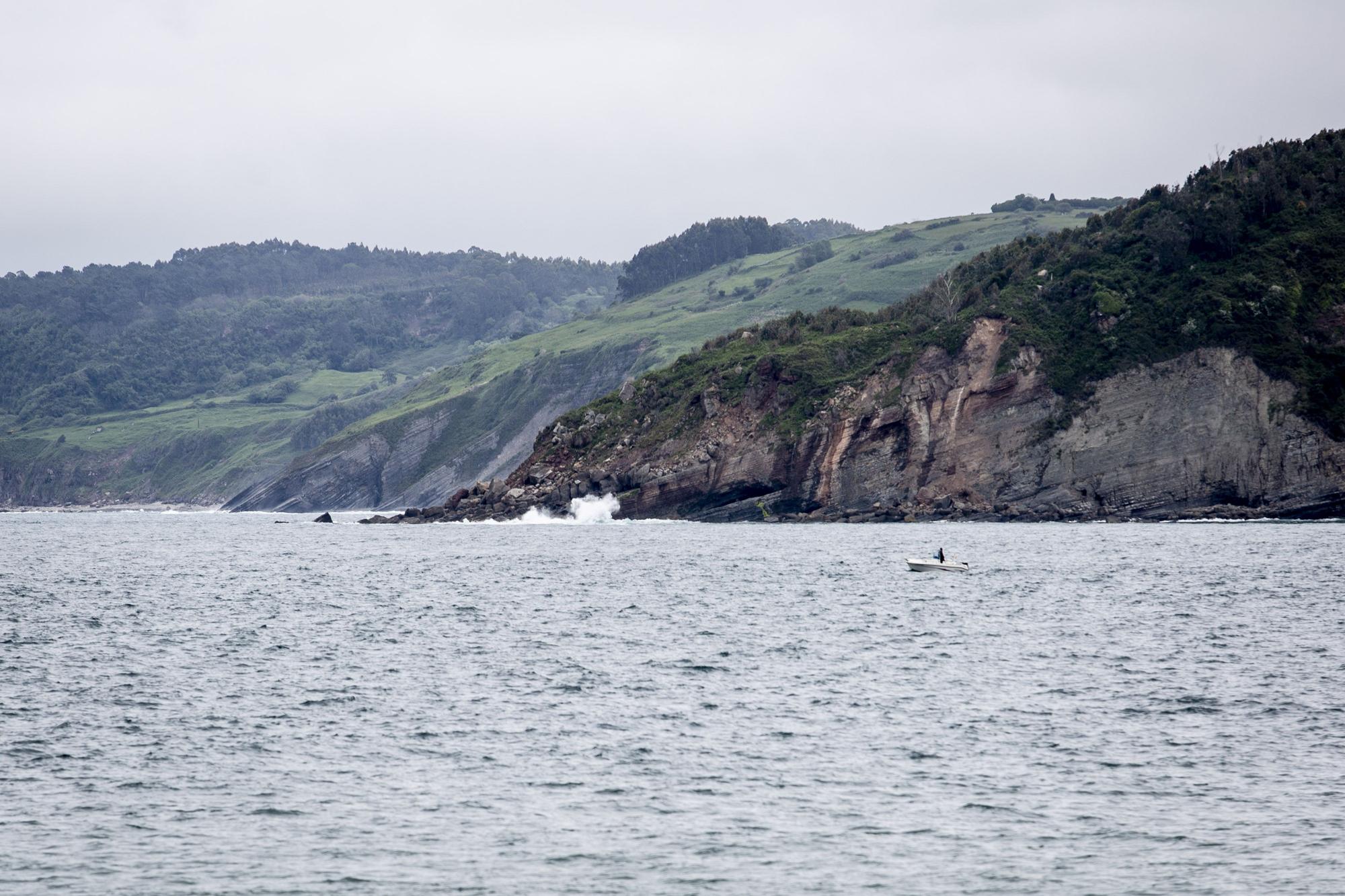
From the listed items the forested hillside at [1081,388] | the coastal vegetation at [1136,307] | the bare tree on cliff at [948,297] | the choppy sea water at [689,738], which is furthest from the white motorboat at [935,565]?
the bare tree on cliff at [948,297]

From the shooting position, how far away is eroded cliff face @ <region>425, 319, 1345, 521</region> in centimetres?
11062

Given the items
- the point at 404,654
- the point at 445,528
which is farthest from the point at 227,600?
the point at 445,528

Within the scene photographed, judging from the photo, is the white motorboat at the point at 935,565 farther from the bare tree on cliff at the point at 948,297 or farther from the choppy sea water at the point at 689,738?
the bare tree on cliff at the point at 948,297

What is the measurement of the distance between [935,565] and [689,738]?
1731 inches

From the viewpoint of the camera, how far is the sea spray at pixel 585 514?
14200 centimetres

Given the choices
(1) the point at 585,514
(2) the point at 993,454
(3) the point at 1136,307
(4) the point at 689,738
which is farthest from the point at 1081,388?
(4) the point at 689,738

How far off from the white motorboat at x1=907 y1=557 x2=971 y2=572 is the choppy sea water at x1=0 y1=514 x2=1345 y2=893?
13.8 ft

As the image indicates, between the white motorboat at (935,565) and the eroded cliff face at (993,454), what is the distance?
45.1m

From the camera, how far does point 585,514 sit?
14300 cm

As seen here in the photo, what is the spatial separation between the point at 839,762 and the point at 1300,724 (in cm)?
1271

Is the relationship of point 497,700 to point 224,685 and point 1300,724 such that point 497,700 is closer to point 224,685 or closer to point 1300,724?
point 224,685

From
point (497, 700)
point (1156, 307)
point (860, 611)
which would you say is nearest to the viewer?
point (497, 700)

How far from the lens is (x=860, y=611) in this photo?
6025 centimetres

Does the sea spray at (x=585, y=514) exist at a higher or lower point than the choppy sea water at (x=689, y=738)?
higher
